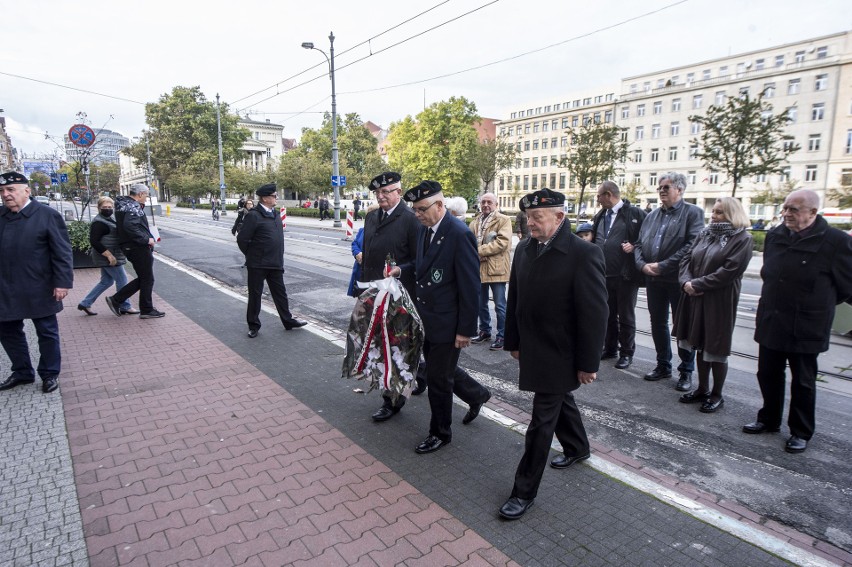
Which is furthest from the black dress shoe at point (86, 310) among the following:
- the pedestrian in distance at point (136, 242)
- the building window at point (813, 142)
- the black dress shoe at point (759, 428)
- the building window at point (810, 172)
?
the building window at point (813, 142)

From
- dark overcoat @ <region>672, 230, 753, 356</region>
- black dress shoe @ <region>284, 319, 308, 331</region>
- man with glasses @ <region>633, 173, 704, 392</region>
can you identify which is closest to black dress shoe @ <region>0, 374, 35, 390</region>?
black dress shoe @ <region>284, 319, 308, 331</region>

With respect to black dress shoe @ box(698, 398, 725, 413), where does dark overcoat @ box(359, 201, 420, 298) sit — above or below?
above

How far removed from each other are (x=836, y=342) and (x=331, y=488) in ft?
24.0

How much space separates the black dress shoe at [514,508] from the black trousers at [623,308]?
3.01 metres

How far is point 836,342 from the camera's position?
699 centimetres

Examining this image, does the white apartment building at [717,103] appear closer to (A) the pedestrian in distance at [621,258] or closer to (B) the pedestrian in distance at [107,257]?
(A) the pedestrian in distance at [621,258]

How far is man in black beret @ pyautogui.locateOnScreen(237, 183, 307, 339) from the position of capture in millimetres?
6926

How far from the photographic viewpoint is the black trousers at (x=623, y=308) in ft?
18.6

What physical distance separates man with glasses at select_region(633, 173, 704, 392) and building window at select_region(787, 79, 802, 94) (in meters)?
61.8

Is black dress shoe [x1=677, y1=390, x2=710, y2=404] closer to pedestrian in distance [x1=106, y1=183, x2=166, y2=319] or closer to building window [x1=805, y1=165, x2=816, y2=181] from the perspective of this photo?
pedestrian in distance [x1=106, y1=183, x2=166, y2=319]

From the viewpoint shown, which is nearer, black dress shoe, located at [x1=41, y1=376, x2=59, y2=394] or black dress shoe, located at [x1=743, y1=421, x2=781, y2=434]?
black dress shoe, located at [x1=743, y1=421, x2=781, y2=434]

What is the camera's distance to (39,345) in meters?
5.01

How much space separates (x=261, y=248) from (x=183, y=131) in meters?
72.2

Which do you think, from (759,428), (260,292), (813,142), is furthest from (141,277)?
(813,142)
